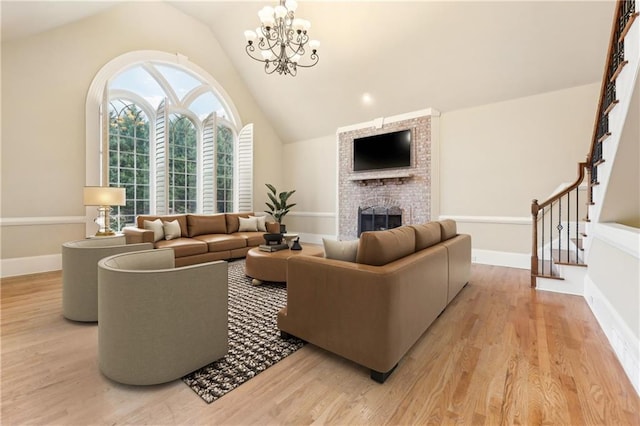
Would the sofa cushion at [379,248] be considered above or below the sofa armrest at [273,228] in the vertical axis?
above

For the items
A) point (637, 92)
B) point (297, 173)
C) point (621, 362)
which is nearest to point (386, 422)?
point (621, 362)

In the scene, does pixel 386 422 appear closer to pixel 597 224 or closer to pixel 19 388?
pixel 19 388

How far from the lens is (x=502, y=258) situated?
183 inches

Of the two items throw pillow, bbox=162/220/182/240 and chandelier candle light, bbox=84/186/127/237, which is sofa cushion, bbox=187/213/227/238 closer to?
throw pillow, bbox=162/220/182/240

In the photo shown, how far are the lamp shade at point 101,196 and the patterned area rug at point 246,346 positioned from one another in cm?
218

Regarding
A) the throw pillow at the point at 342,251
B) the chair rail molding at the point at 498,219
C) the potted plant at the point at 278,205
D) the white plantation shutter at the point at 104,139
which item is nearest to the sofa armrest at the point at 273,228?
the potted plant at the point at 278,205

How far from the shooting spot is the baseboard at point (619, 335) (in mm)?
1645

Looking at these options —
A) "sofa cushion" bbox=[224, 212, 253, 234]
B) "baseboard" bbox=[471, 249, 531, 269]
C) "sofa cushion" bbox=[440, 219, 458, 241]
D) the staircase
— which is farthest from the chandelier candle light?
"baseboard" bbox=[471, 249, 531, 269]

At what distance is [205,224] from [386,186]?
371cm

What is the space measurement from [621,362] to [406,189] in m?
4.09

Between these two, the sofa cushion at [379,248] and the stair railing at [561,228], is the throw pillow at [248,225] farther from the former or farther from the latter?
the stair railing at [561,228]

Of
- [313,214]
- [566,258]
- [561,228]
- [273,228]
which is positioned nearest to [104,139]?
[273,228]

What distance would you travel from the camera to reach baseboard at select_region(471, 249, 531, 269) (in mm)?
4442

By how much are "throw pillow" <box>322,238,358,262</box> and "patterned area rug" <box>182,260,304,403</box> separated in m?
0.71
